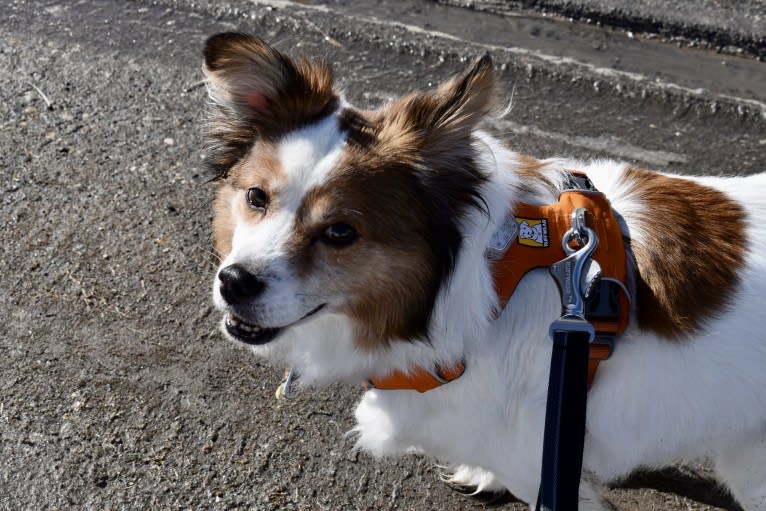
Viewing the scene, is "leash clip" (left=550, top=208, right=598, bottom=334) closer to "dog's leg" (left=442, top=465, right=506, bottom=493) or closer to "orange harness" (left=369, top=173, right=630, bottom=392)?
"orange harness" (left=369, top=173, right=630, bottom=392)

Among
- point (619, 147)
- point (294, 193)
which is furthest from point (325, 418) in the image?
point (619, 147)

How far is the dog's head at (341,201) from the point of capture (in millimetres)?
2348

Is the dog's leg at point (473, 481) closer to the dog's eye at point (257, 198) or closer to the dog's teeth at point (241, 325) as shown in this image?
the dog's teeth at point (241, 325)

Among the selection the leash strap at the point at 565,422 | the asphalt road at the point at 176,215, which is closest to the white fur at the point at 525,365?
the leash strap at the point at 565,422

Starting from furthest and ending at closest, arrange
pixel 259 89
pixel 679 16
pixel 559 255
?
pixel 679 16 < pixel 259 89 < pixel 559 255

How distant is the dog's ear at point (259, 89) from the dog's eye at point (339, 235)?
1.21 feet

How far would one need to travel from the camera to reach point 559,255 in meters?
2.38

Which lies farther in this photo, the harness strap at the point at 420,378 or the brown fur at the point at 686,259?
the harness strap at the point at 420,378

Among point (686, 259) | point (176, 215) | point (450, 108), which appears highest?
point (450, 108)

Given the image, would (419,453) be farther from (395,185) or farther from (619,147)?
(619,147)

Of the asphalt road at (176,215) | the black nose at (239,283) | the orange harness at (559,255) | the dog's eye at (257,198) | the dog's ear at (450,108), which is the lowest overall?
the asphalt road at (176,215)

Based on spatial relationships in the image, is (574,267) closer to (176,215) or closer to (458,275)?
(458,275)

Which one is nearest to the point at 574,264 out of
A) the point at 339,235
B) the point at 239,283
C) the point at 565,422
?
the point at 565,422

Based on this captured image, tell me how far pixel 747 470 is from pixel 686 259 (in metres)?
0.81
